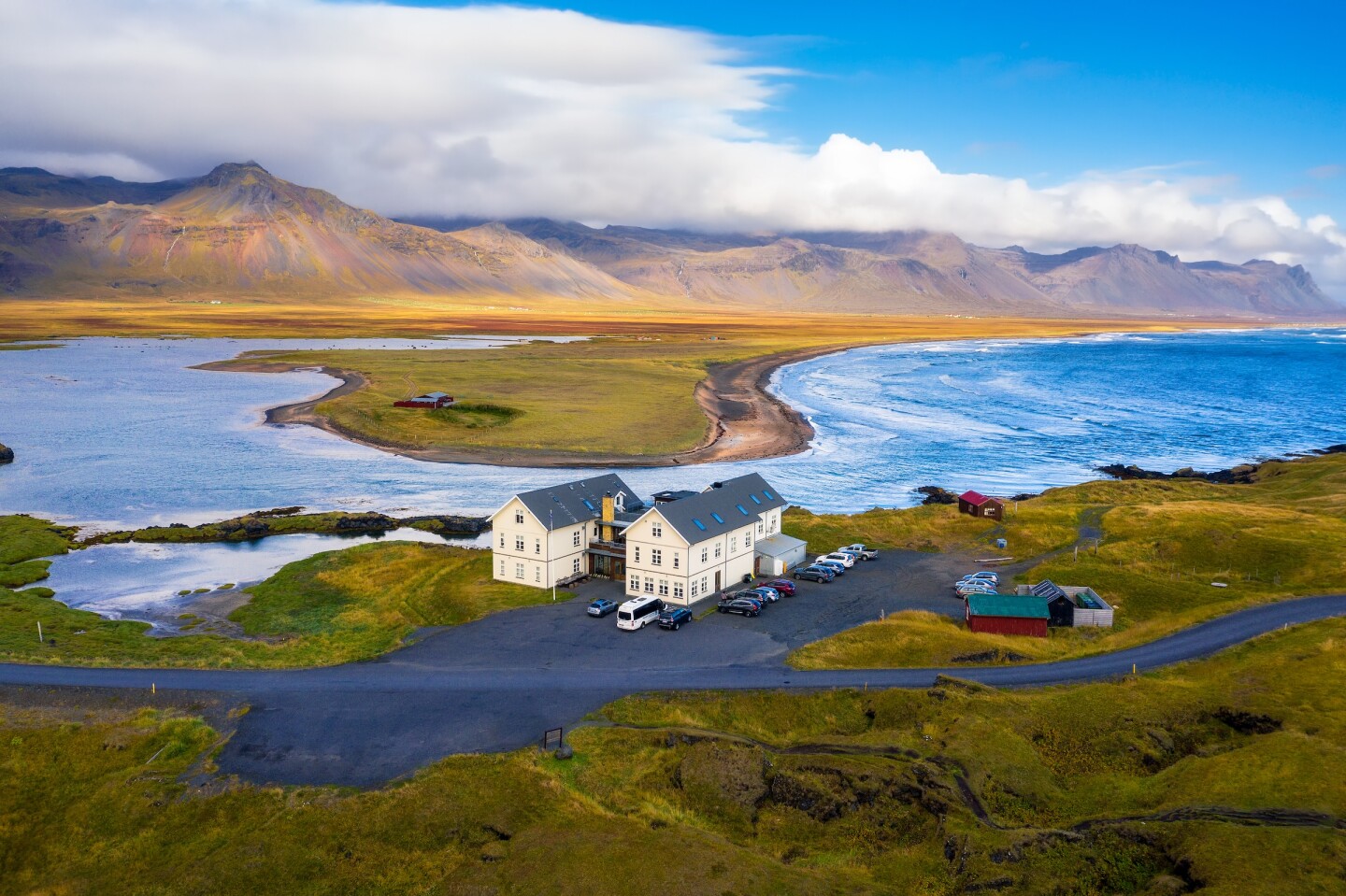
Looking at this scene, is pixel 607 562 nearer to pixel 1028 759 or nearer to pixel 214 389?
pixel 1028 759

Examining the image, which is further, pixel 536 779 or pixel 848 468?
pixel 848 468

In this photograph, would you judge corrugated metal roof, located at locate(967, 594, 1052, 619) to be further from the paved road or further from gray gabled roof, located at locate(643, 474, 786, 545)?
gray gabled roof, located at locate(643, 474, 786, 545)

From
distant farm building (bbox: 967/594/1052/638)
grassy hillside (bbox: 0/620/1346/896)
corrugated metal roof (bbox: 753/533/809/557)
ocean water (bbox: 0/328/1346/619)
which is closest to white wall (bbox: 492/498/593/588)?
corrugated metal roof (bbox: 753/533/809/557)

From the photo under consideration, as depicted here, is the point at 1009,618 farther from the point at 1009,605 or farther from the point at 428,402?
the point at 428,402

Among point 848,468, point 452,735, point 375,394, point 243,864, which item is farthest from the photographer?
point 375,394

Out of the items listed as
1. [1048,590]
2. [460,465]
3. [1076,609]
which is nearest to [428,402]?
[460,465]

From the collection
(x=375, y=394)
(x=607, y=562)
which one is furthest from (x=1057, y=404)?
(x=607, y=562)
